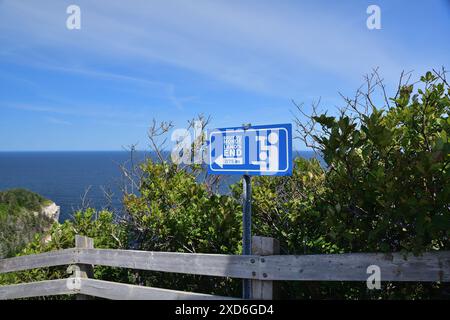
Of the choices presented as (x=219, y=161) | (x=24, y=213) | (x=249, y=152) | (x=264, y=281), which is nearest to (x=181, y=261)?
(x=264, y=281)

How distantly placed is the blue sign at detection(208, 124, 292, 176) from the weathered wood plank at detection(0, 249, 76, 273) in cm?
255

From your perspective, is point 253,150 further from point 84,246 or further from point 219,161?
point 84,246

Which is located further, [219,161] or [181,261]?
[181,261]

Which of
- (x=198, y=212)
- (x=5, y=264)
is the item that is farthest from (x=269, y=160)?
(x=5, y=264)

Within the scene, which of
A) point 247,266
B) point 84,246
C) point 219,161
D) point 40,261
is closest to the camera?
point 219,161

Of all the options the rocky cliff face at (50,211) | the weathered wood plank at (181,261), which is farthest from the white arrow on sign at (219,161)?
the rocky cliff face at (50,211)

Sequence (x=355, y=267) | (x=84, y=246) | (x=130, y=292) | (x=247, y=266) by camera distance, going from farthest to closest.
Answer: (x=84, y=246)
(x=130, y=292)
(x=247, y=266)
(x=355, y=267)

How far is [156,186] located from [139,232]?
670mm

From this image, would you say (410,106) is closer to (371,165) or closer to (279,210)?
(371,165)

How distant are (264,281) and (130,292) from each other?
5.08ft

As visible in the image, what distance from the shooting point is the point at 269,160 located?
127 inches

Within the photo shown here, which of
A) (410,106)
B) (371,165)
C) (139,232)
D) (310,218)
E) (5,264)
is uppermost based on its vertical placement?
(410,106)

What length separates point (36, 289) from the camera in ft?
17.5

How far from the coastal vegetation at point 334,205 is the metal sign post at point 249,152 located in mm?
283
